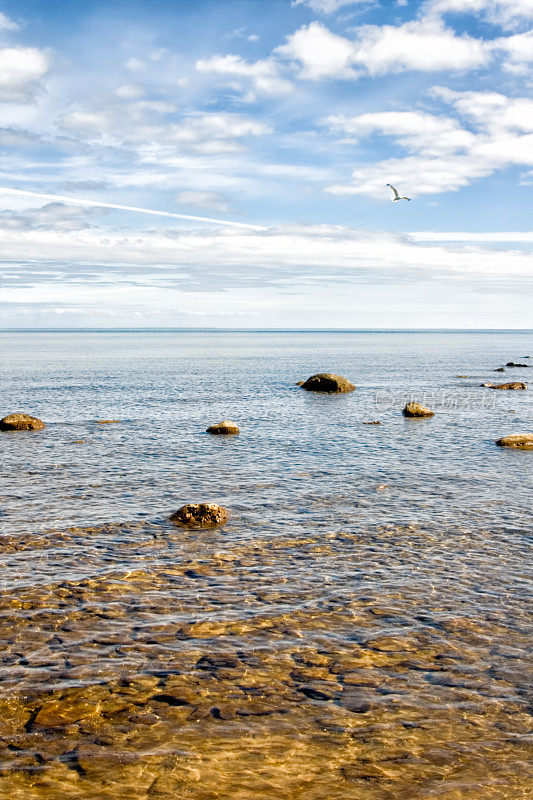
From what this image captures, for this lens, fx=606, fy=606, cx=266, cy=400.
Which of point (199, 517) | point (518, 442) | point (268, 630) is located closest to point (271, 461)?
point (199, 517)

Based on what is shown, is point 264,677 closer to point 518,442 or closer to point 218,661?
point 218,661

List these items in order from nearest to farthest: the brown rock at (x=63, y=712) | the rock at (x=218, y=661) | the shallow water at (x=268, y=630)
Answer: the shallow water at (x=268, y=630) < the brown rock at (x=63, y=712) < the rock at (x=218, y=661)

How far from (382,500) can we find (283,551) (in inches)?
230

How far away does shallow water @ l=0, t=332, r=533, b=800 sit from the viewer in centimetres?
796

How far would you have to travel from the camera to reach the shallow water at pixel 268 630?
7957mm

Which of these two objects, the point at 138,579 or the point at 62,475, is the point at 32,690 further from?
the point at 62,475

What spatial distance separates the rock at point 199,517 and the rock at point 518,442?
58.8 ft

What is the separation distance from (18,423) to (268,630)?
2742cm

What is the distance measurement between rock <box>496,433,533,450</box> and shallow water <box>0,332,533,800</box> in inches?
151

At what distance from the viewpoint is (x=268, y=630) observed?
11477mm

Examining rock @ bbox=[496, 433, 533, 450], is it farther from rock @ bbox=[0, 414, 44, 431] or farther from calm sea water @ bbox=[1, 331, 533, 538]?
rock @ bbox=[0, 414, 44, 431]

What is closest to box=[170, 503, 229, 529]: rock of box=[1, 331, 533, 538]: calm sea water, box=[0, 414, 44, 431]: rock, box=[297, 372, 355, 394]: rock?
box=[1, 331, 533, 538]: calm sea water

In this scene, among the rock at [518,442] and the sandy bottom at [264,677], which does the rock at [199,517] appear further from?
the rock at [518,442]

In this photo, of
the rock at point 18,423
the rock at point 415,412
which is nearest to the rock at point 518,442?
the rock at point 415,412
